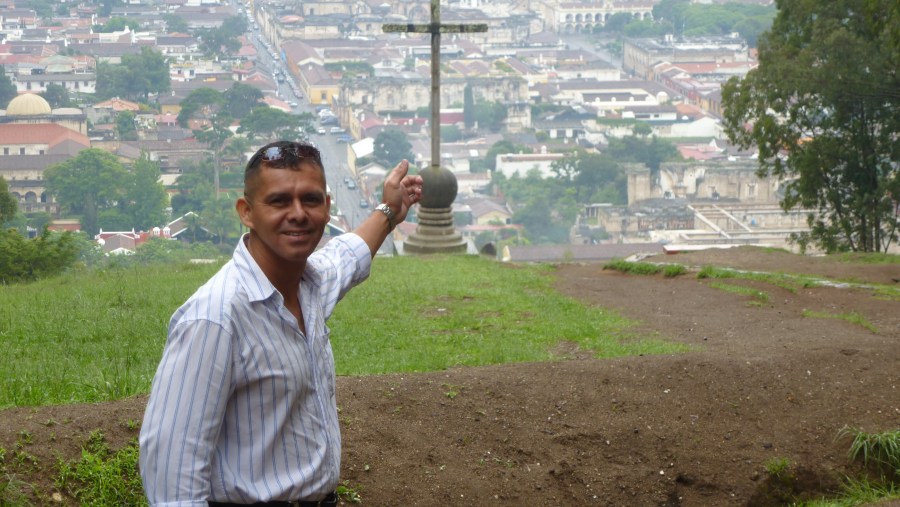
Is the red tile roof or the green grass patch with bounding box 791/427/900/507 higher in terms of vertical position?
the red tile roof

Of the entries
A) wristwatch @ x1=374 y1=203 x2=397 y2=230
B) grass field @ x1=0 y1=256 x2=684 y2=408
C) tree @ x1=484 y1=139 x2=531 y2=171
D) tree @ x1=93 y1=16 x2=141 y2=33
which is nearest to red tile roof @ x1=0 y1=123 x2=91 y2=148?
tree @ x1=484 y1=139 x2=531 y2=171

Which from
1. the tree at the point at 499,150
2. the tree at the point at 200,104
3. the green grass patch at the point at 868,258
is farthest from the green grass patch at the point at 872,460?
the tree at the point at 499,150

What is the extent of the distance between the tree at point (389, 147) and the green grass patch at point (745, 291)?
165 feet

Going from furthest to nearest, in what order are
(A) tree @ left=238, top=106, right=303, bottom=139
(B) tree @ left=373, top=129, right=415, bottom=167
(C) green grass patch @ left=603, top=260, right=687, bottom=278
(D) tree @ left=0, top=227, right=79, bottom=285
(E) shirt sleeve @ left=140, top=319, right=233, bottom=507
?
(B) tree @ left=373, top=129, right=415, bottom=167 < (A) tree @ left=238, top=106, right=303, bottom=139 < (D) tree @ left=0, top=227, right=79, bottom=285 < (C) green grass patch @ left=603, top=260, right=687, bottom=278 < (E) shirt sleeve @ left=140, top=319, right=233, bottom=507

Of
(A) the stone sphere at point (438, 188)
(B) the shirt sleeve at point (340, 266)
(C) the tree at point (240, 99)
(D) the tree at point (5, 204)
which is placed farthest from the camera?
(C) the tree at point (240, 99)

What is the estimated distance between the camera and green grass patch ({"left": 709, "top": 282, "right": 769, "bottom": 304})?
329 inches

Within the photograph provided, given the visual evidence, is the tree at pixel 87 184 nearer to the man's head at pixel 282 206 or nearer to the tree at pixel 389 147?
the tree at pixel 389 147

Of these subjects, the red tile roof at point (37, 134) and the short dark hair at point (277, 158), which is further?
the red tile roof at point (37, 134)

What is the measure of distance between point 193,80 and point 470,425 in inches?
2597

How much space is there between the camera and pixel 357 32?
93062mm

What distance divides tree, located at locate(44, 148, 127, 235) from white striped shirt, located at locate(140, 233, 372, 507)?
4216 cm

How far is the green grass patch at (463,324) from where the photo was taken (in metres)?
6.20

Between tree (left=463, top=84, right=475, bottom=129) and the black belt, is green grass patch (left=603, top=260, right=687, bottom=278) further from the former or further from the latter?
tree (left=463, top=84, right=475, bottom=129)

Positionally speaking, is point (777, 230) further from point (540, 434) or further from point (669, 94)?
point (540, 434)
